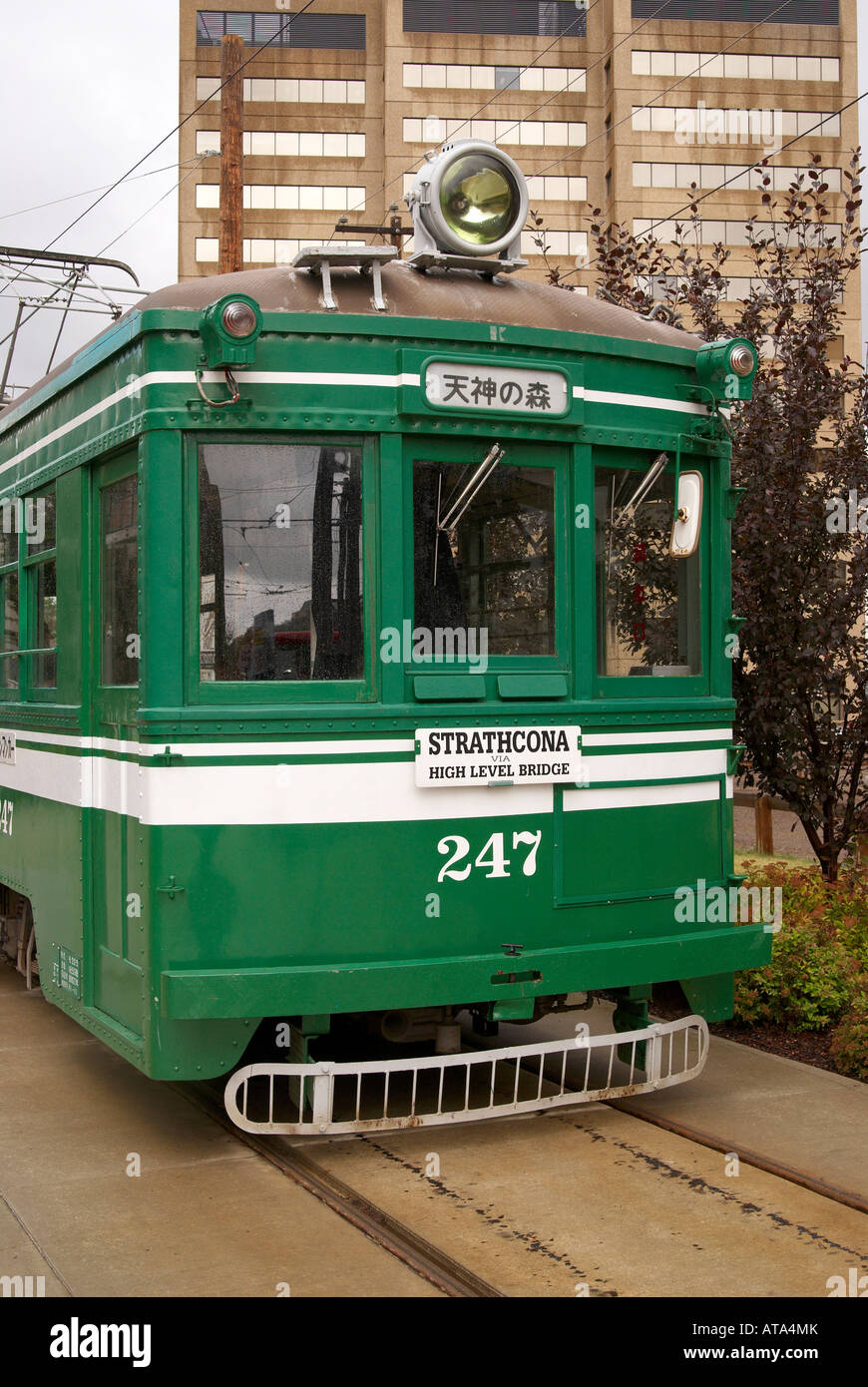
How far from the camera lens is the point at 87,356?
610 cm

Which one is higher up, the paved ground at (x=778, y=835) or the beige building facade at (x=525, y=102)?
the beige building facade at (x=525, y=102)

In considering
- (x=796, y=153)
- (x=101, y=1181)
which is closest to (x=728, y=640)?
(x=101, y=1181)

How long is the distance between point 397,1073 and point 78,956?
1.62 metres

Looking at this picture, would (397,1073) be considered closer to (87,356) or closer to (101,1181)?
(101,1181)

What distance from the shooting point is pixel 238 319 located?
206 inches

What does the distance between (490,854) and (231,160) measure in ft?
33.3

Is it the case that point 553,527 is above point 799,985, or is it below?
above

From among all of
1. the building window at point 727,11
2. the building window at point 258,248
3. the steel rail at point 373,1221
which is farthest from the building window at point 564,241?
the steel rail at point 373,1221

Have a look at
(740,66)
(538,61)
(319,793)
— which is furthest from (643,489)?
(740,66)

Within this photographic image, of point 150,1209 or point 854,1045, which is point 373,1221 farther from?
point 854,1045

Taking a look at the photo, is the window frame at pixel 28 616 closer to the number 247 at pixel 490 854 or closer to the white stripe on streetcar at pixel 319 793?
the white stripe on streetcar at pixel 319 793

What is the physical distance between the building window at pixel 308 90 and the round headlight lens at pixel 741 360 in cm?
6506

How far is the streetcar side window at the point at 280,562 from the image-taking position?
540 centimetres

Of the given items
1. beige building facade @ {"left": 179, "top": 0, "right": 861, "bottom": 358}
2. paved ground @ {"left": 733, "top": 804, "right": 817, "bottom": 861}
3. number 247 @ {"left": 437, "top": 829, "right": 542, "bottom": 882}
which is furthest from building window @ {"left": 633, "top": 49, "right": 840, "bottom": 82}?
number 247 @ {"left": 437, "top": 829, "right": 542, "bottom": 882}
